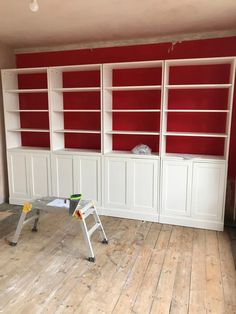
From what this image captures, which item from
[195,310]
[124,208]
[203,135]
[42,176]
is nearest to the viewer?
[195,310]

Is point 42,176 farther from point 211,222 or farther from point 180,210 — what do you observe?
point 211,222

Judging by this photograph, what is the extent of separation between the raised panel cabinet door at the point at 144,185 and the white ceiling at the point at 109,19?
A: 66.4 inches

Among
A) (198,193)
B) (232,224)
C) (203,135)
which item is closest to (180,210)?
(198,193)

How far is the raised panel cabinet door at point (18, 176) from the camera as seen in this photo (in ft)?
13.2

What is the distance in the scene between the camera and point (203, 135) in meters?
3.25

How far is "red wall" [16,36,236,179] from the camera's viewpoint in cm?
334

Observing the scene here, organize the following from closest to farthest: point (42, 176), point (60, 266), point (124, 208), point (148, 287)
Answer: point (148, 287), point (60, 266), point (124, 208), point (42, 176)

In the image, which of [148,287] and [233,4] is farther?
[233,4]

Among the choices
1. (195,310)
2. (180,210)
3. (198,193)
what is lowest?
(195,310)

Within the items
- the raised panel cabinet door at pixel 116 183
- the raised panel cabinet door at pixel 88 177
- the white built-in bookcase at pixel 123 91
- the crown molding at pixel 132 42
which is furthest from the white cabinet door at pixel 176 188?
the crown molding at pixel 132 42

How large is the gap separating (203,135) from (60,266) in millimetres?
2234

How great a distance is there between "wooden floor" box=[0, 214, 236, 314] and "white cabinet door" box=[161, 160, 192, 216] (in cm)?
26

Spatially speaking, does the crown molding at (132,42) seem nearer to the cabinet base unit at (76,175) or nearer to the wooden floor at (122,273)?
the cabinet base unit at (76,175)

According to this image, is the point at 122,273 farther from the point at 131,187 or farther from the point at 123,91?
the point at 123,91
